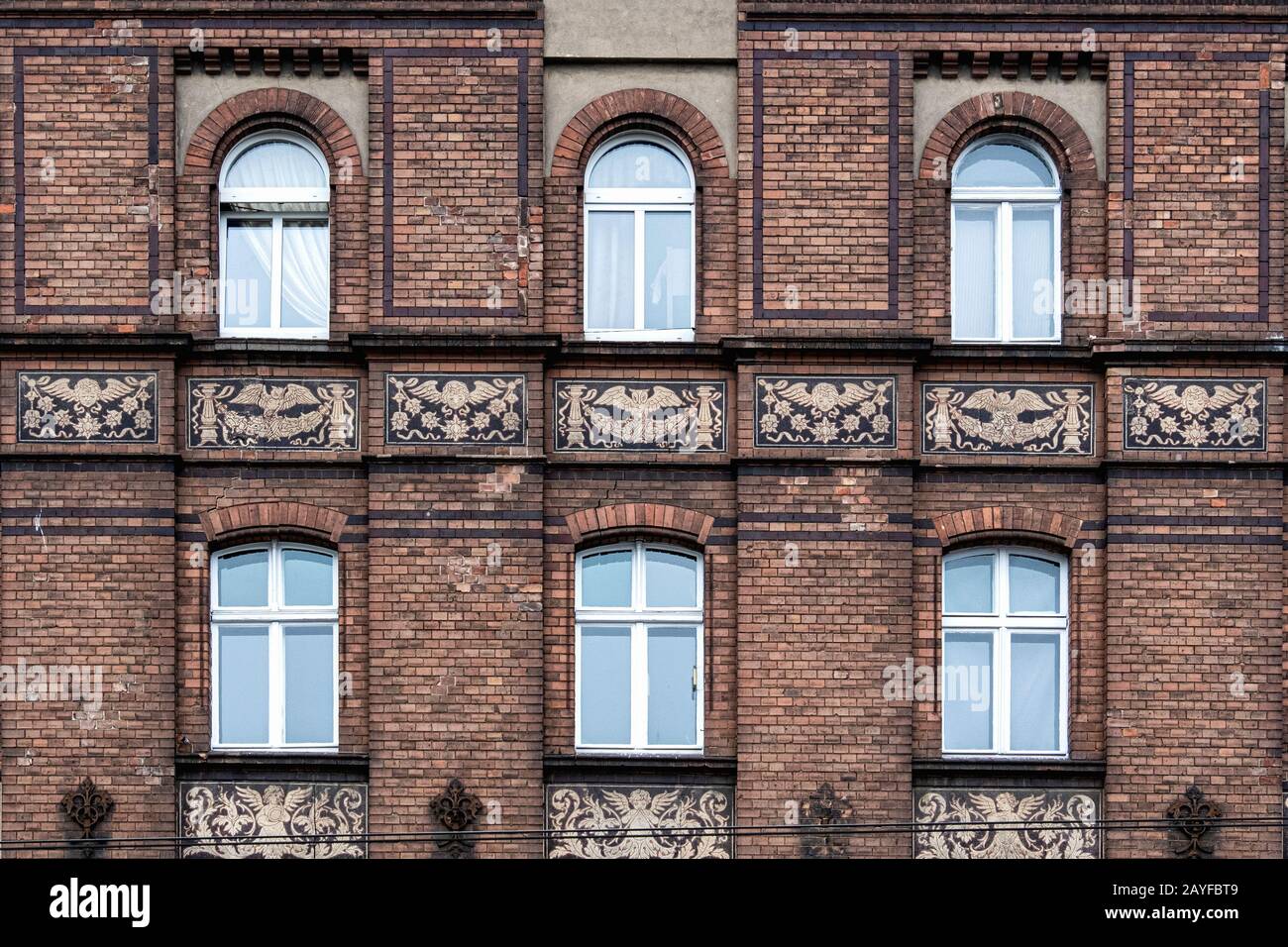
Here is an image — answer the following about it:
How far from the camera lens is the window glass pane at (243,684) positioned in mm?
15258

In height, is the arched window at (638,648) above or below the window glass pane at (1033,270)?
below

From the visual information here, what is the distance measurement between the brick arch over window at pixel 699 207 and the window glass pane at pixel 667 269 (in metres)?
0.14

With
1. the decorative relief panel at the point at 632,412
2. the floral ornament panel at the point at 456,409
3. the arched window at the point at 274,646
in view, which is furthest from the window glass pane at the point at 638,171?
the arched window at the point at 274,646

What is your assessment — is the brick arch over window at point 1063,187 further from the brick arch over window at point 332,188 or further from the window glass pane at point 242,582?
the window glass pane at point 242,582

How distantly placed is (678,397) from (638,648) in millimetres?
1917

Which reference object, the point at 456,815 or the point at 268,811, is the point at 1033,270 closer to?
the point at 456,815

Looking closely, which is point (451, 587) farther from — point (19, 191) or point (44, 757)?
point (19, 191)

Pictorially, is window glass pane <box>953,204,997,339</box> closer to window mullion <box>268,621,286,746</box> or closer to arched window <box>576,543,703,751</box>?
arched window <box>576,543,703,751</box>

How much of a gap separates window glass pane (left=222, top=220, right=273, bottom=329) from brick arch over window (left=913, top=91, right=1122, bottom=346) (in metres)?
5.00

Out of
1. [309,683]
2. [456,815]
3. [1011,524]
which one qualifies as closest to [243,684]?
[309,683]

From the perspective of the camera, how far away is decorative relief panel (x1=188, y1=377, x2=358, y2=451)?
15.2 m

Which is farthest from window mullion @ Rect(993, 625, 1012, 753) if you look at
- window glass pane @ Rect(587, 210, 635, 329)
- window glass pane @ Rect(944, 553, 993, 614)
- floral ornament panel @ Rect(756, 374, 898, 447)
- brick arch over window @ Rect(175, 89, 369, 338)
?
brick arch over window @ Rect(175, 89, 369, 338)

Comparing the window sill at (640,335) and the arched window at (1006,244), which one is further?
the arched window at (1006,244)

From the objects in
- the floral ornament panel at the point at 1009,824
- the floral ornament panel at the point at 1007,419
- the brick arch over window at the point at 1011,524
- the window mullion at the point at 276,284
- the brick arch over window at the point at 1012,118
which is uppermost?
the brick arch over window at the point at 1012,118
